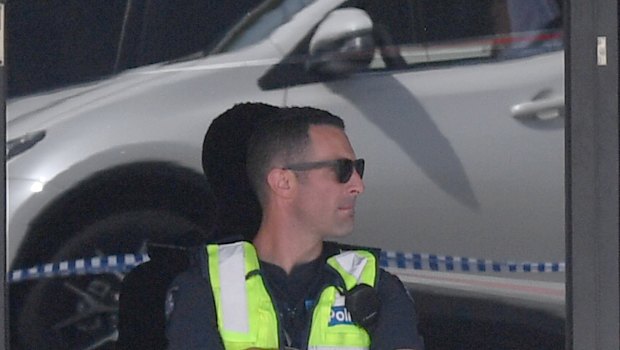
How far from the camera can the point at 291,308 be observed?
3199 millimetres

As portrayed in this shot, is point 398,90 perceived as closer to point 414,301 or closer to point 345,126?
point 345,126

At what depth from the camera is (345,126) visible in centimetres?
336

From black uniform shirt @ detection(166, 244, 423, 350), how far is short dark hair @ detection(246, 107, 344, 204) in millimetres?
239

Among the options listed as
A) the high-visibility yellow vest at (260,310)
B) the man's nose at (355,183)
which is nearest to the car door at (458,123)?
the man's nose at (355,183)

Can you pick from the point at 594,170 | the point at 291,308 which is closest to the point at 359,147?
the point at 291,308

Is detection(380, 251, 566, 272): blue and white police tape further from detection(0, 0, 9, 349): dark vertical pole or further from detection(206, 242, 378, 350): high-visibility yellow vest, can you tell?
detection(0, 0, 9, 349): dark vertical pole

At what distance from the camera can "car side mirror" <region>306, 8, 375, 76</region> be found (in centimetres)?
337

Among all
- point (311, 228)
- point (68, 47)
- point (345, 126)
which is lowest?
point (311, 228)

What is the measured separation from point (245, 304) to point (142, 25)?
29.9 inches

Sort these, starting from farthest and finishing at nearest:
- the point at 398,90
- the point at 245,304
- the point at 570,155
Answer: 1. the point at 398,90
2. the point at 245,304
3. the point at 570,155

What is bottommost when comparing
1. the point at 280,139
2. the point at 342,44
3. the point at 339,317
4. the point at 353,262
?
the point at 339,317

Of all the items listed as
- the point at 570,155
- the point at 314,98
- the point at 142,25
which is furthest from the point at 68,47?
the point at 570,155

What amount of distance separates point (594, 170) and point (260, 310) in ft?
2.78

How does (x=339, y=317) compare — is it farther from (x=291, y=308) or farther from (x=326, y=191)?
(x=326, y=191)
